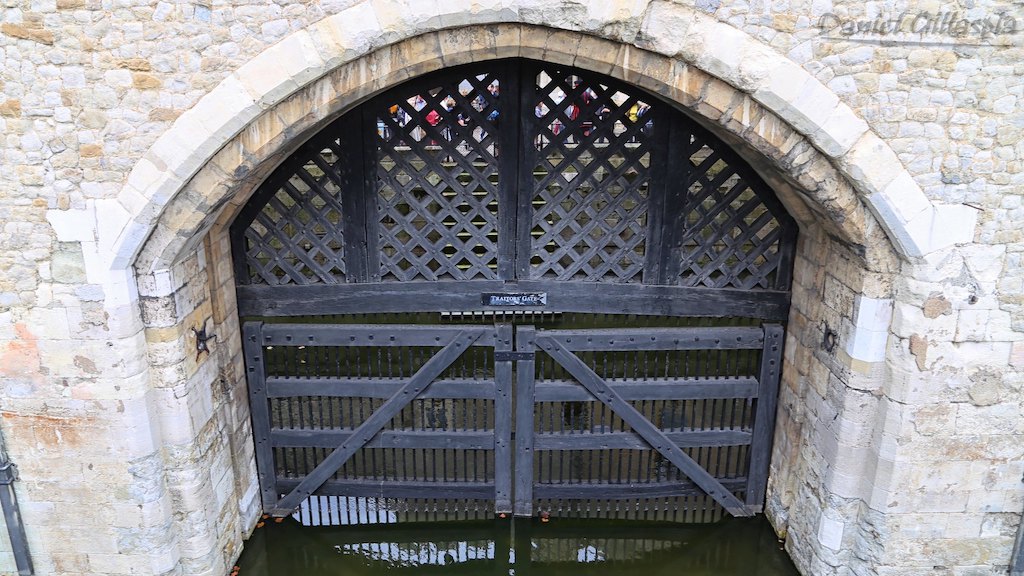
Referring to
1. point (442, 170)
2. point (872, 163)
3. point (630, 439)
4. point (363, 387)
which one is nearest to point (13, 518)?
point (363, 387)

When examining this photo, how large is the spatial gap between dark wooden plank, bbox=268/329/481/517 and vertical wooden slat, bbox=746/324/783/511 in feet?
6.98

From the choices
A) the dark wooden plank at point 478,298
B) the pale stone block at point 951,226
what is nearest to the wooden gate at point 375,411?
the dark wooden plank at point 478,298

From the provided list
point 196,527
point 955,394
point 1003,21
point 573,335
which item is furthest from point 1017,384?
point 196,527

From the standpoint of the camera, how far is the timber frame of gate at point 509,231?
464cm

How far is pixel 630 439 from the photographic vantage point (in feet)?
18.1

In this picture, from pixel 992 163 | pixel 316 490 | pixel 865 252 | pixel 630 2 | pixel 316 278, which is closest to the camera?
pixel 630 2

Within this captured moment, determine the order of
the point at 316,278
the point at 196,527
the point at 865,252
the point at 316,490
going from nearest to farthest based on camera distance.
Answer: the point at 865,252, the point at 196,527, the point at 316,278, the point at 316,490

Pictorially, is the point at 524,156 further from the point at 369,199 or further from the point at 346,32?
the point at 346,32

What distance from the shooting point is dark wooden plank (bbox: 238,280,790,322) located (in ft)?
16.4

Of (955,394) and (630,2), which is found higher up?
(630,2)

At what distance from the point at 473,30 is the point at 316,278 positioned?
230 centimetres

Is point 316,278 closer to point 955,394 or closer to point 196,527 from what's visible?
point 196,527

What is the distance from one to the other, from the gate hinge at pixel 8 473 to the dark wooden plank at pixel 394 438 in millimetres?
1644

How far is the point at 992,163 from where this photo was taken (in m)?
3.81
